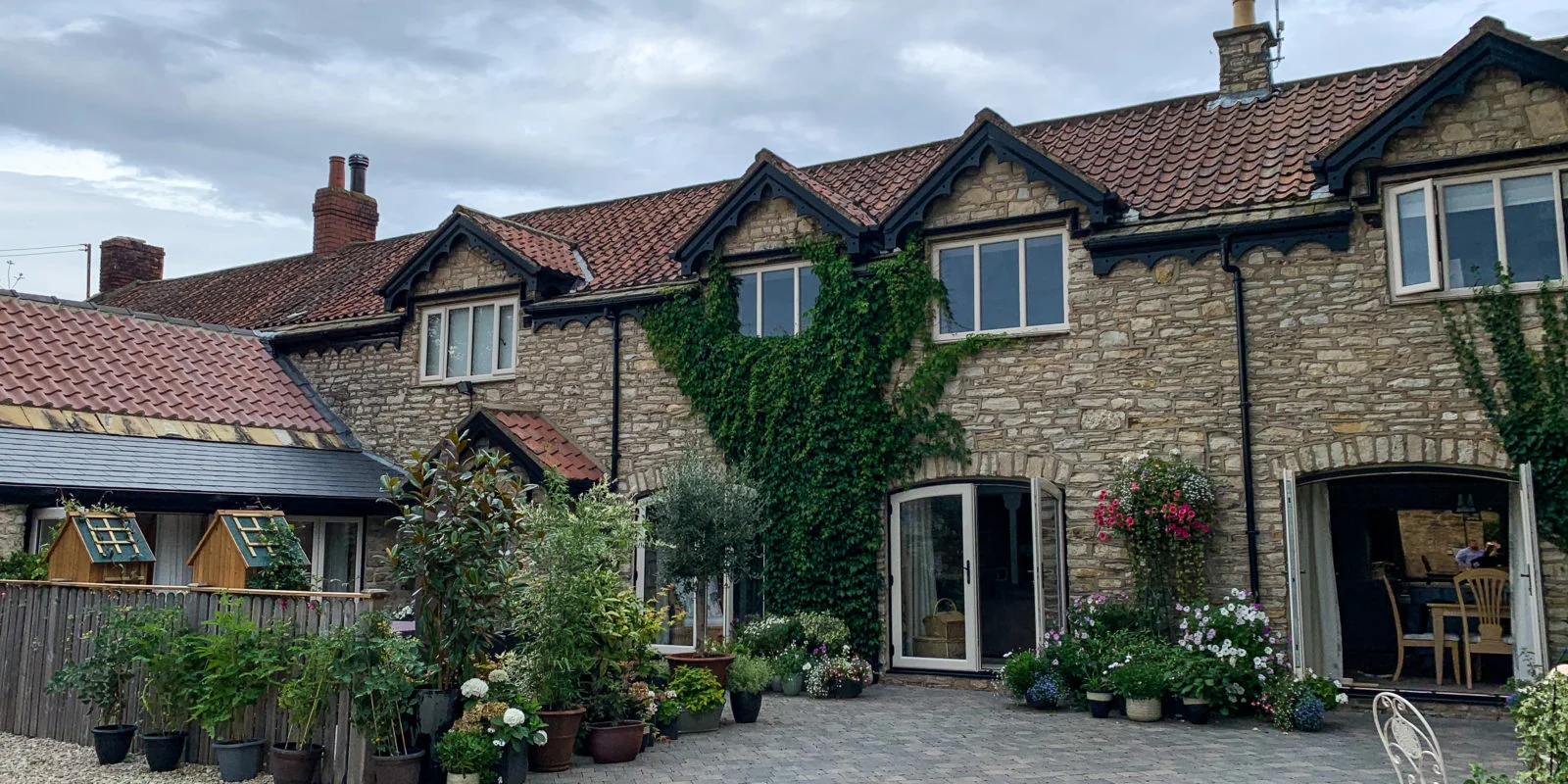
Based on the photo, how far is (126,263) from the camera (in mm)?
28594

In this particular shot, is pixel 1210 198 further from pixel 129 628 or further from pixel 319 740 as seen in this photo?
pixel 129 628

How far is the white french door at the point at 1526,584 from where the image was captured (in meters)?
10.9

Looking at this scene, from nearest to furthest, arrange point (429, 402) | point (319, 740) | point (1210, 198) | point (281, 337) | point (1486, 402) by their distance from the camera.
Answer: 1. point (319, 740)
2. point (1486, 402)
3. point (1210, 198)
4. point (429, 402)
5. point (281, 337)

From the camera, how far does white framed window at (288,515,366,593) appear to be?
17188 millimetres

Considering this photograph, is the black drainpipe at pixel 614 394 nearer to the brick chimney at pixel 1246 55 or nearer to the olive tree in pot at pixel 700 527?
the olive tree in pot at pixel 700 527

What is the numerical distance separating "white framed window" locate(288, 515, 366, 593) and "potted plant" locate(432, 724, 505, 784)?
31.0ft

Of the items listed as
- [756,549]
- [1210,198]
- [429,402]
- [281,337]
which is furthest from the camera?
[281,337]

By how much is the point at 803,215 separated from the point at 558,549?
277 inches

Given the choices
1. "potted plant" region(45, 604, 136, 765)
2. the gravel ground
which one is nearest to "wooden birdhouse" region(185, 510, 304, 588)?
"potted plant" region(45, 604, 136, 765)

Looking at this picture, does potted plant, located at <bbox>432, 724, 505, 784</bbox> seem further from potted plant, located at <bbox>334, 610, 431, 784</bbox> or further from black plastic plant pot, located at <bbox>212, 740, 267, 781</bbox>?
black plastic plant pot, located at <bbox>212, 740, 267, 781</bbox>

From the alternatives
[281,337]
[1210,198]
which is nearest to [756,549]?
[1210,198]

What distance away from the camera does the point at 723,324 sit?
51.5 ft

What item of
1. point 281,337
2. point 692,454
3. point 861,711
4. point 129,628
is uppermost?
point 281,337

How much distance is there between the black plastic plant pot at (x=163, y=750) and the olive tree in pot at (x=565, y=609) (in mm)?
2753
